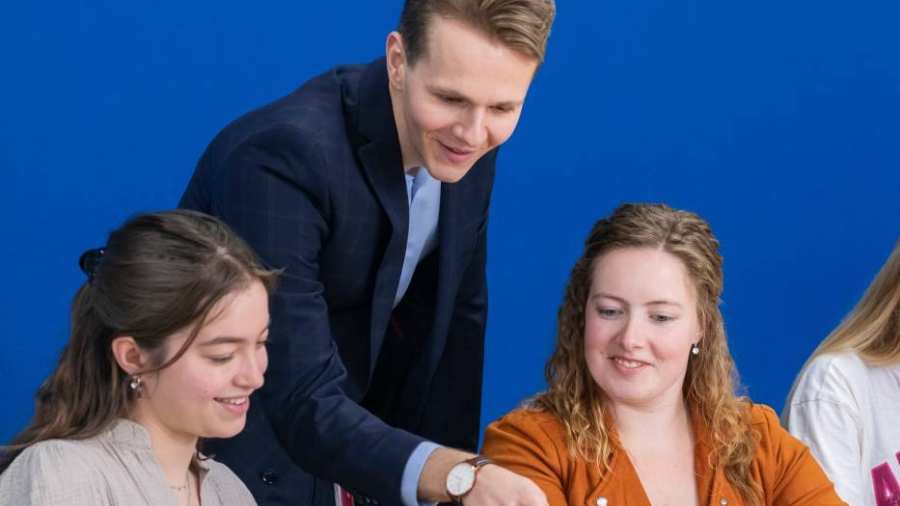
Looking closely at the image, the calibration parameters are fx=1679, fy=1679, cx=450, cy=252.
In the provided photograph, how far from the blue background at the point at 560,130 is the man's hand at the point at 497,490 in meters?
A: 1.45

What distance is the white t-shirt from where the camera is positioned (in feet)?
7.58

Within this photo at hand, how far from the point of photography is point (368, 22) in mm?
3123

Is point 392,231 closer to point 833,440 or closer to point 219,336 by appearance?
point 219,336

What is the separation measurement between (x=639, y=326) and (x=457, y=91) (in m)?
0.40

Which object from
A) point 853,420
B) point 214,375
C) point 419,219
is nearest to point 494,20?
point 419,219

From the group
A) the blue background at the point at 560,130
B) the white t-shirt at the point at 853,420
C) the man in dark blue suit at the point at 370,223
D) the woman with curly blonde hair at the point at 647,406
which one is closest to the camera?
the man in dark blue suit at the point at 370,223

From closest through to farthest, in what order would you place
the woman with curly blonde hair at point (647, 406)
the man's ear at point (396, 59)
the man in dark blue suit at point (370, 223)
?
the man in dark blue suit at point (370, 223) < the man's ear at point (396, 59) < the woman with curly blonde hair at point (647, 406)

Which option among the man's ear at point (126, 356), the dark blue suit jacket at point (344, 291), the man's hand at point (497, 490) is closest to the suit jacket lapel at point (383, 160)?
the dark blue suit jacket at point (344, 291)

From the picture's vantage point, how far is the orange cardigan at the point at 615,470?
206 cm

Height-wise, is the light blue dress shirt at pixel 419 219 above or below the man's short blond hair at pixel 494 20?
below

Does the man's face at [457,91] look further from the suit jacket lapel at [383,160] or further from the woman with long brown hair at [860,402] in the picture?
the woman with long brown hair at [860,402]

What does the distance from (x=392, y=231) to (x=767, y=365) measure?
154 cm

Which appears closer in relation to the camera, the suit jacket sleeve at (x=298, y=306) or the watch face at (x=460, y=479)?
the watch face at (x=460, y=479)

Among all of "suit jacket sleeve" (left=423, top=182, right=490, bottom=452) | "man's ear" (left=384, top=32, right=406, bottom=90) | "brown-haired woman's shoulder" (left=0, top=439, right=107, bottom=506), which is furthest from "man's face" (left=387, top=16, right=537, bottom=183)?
"brown-haired woman's shoulder" (left=0, top=439, right=107, bottom=506)
